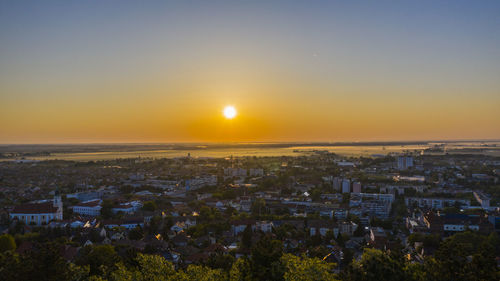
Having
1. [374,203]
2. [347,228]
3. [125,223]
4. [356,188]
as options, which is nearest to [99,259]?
[125,223]

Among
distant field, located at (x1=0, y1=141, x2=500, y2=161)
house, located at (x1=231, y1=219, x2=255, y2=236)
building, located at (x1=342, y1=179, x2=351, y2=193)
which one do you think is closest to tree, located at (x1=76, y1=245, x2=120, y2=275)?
house, located at (x1=231, y1=219, x2=255, y2=236)

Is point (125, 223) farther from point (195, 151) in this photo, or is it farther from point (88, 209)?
point (195, 151)

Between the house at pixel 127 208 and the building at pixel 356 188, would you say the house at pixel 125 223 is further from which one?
the building at pixel 356 188

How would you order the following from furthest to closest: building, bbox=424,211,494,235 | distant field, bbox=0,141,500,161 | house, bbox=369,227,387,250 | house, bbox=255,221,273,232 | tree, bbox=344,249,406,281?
1. distant field, bbox=0,141,500,161
2. house, bbox=255,221,273,232
3. building, bbox=424,211,494,235
4. house, bbox=369,227,387,250
5. tree, bbox=344,249,406,281

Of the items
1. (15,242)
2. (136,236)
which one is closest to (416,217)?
(136,236)

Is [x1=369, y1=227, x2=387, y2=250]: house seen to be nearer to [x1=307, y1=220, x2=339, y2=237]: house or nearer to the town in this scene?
the town

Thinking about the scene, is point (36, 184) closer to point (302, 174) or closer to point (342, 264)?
point (302, 174)

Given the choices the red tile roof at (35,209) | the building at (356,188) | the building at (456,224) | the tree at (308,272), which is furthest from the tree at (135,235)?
the building at (356,188)

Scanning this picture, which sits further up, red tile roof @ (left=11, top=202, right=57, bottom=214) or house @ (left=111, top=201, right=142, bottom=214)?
red tile roof @ (left=11, top=202, right=57, bottom=214)

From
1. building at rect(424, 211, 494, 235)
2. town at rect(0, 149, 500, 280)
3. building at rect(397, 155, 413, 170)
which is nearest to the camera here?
town at rect(0, 149, 500, 280)

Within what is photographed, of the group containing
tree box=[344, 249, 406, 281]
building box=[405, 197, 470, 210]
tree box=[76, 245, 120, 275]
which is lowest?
building box=[405, 197, 470, 210]

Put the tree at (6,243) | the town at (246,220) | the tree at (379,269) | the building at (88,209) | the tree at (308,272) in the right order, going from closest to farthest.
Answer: the tree at (308,272)
the tree at (379,269)
the town at (246,220)
the tree at (6,243)
the building at (88,209)
